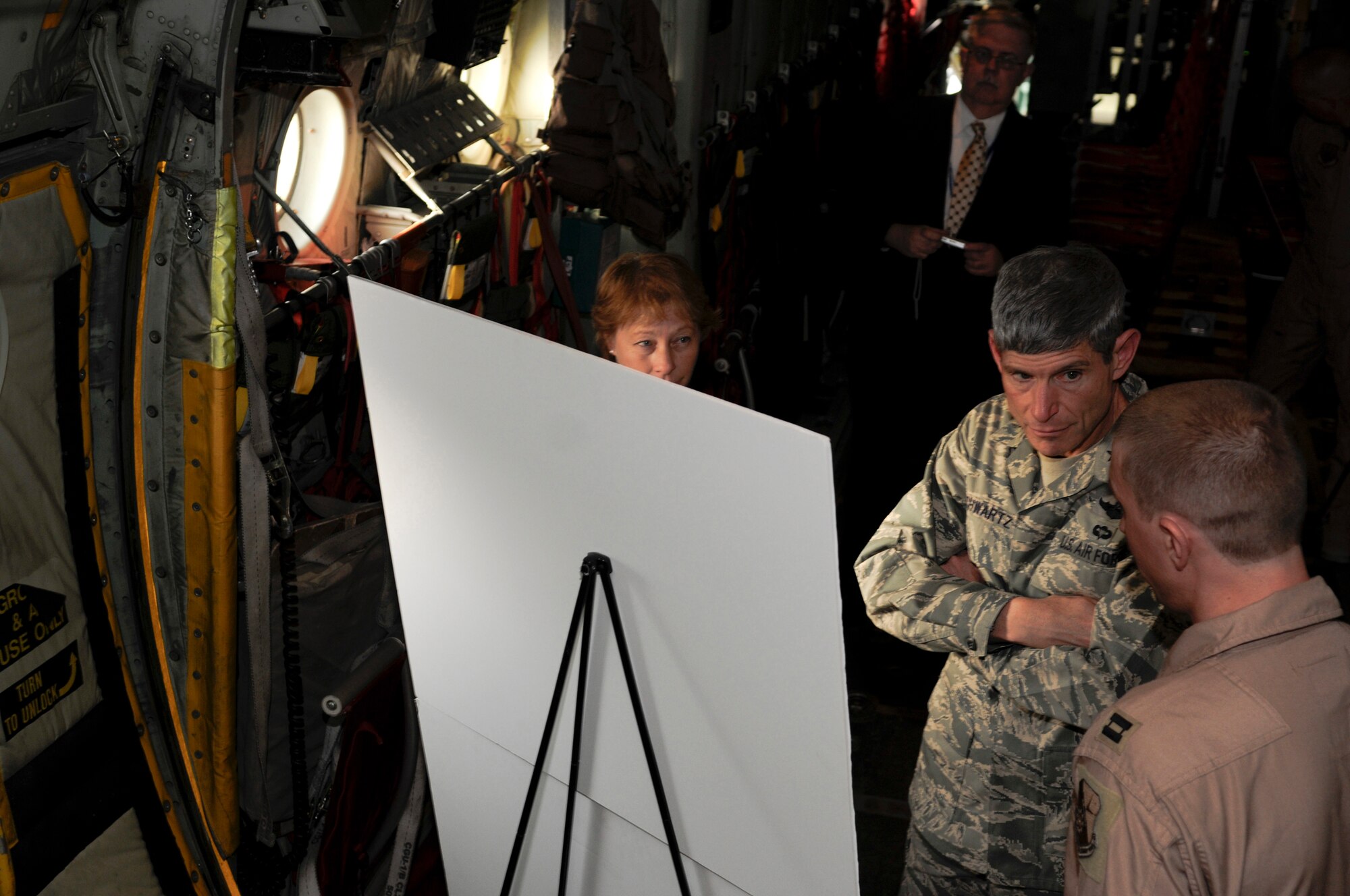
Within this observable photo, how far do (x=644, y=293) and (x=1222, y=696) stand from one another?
159cm

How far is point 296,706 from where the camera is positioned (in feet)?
9.58

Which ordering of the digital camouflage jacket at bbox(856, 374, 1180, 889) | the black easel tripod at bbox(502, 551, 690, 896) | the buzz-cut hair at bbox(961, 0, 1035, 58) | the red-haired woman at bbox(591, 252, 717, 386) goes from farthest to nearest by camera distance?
the buzz-cut hair at bbox(961, 0, 1035, 58) → the red-haired woman at bbox(591, 252, 717, 386) → the digital camouflage jacket at bbox(856, 374, 1180, 889) → the black easel tripod at bbox(502, 551, 690, 896)

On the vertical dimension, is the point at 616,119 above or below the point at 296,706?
above

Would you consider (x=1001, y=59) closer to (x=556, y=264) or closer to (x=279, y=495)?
(x=556, y=264)

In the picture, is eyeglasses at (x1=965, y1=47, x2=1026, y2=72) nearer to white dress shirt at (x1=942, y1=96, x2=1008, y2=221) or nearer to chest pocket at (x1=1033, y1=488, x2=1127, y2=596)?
white dress shirt at (x1=942, y1=96, x2=1008, y2=221)

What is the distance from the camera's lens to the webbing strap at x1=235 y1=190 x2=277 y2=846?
249 centimetres

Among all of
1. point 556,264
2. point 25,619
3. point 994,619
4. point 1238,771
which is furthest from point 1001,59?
point 25,619

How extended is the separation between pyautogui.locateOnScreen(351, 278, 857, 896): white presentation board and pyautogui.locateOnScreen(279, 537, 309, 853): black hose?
738 mm

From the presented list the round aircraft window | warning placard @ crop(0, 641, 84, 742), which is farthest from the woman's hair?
warning placard @ crop(0, 641, 84, 742)

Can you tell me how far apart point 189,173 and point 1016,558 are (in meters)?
1.73

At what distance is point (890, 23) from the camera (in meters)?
8.93

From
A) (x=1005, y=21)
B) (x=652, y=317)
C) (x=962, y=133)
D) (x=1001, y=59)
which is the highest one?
(x=1005, y=21)

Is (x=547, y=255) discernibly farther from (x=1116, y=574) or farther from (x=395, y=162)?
(x=1116, y=574)

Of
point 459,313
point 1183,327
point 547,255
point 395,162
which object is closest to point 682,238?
point 547,255
